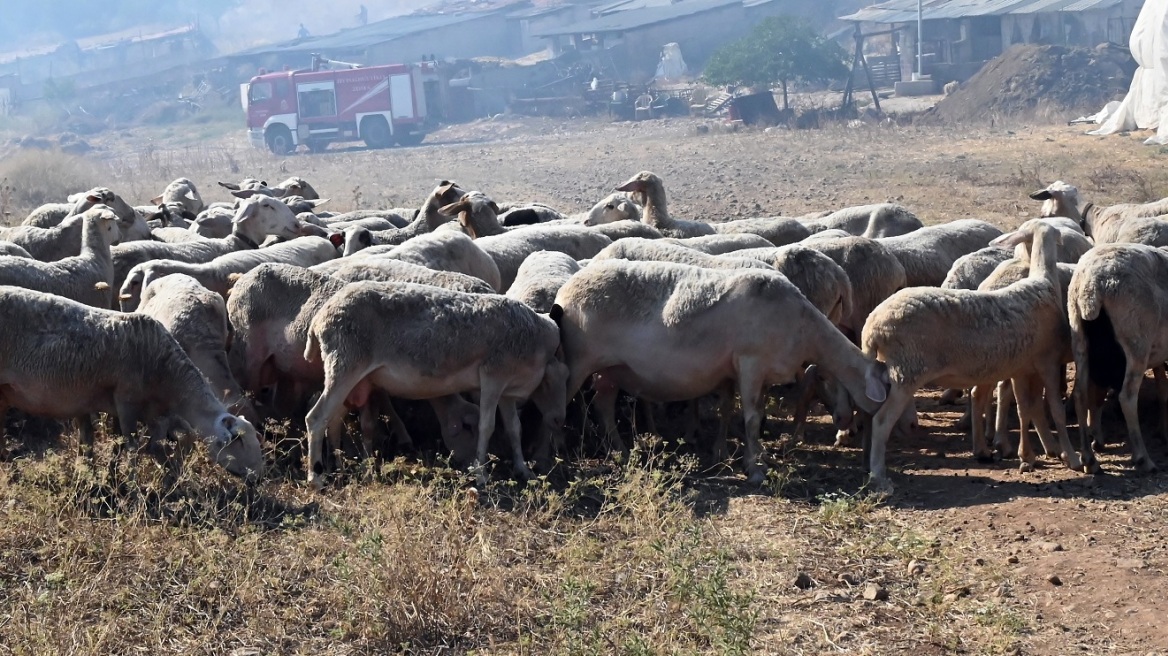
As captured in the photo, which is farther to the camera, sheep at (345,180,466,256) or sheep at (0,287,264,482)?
sheep at (345,180,466,256)

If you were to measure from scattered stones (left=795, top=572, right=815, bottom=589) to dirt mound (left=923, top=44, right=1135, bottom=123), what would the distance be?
33.1 metres

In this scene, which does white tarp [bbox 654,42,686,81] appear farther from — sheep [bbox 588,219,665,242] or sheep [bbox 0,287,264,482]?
sheep [bbox 0,287,264,482]

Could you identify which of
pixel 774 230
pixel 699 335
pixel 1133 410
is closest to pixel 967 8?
pixel 774 230

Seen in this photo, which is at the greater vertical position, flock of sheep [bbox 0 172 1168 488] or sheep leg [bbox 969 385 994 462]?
flock of sheep [bbox 0 172 1168 488]

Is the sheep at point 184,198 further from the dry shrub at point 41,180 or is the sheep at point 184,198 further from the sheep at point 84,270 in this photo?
the dry shrub at point 41,180

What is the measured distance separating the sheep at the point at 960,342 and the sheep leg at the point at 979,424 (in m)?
0.32

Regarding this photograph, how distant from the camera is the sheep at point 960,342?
758 centimetres

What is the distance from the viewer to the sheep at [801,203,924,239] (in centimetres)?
1298

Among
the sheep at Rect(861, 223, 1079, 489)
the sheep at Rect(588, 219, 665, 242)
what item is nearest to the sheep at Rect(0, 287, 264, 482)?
the sheep at Rect(861, 223, 1079, 489)

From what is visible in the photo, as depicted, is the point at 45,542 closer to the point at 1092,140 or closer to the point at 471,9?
the point at 1092,140

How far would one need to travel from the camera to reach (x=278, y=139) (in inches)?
1855

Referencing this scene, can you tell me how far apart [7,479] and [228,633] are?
86.6 inches

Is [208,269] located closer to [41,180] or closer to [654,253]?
[654,253]

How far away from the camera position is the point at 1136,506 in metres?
7.00
